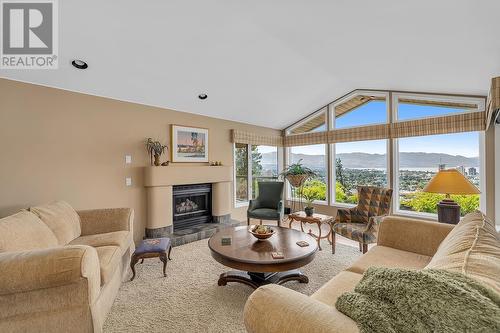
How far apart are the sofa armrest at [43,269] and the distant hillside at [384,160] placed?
4.70m

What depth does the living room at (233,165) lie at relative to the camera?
140 cm

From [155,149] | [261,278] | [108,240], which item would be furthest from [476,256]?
[155,149]

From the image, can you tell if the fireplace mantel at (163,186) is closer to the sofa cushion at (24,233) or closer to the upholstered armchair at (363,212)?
the sofa cushion at (24,233)

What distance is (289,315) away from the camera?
0.92m

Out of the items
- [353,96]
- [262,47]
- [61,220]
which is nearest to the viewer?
[61,220]

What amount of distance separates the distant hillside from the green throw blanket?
4.16m

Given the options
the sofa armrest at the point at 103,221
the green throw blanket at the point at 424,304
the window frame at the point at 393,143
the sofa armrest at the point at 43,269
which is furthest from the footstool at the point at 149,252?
Answer: the window frame at the point at 393,143

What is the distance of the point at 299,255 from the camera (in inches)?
85.2

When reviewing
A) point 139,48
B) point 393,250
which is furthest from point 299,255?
point 139,48

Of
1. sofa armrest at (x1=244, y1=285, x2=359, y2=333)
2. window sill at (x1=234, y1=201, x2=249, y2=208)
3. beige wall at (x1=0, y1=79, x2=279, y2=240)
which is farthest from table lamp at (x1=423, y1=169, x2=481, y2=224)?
beige wall at (x1=0, y1=79, x2=279, y2=240)

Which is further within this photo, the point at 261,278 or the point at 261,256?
the point at 261,278

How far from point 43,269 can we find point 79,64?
248 cm

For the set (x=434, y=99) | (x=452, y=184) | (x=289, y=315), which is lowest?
(x=289, y=315)

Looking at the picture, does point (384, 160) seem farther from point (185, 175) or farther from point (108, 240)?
point (108, 240)
